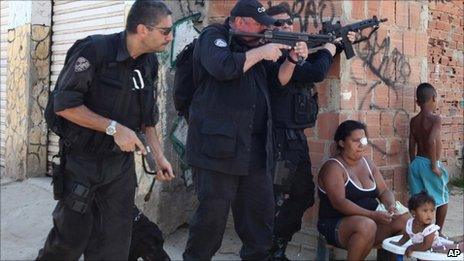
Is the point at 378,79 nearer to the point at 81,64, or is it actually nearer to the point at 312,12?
the point at 312,12

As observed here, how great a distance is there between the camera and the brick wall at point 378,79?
3.84m

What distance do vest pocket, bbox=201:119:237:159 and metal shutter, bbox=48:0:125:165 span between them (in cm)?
207

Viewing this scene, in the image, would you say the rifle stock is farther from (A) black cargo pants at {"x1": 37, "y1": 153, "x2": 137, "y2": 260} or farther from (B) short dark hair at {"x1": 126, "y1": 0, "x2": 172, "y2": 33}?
(A) black cargo pants at {"x1": 37, "y1": 153, "x2": 137, "y2": 260}

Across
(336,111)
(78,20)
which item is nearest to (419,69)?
(336,111)

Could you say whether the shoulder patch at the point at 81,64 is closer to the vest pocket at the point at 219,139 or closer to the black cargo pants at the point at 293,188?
the vest pocket at the point at 219,139

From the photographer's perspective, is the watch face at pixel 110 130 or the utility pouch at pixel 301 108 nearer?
the watch face at pixel 110 130

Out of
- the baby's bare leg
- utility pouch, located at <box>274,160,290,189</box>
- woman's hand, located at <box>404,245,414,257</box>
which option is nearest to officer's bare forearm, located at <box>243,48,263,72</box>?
utility pouch, located at <box>274,160,290,189</box>

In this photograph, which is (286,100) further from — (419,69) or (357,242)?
(419,69)

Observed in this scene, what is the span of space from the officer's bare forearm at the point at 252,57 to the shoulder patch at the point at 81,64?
2.74 feet

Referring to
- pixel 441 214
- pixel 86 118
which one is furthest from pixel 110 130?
pixel 441 214

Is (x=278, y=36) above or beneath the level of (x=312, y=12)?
beneath

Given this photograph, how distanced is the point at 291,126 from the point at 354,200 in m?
0.66

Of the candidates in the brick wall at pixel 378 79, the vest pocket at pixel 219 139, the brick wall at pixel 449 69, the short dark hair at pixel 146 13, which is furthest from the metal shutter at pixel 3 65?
the brick wall at pixel 449 69

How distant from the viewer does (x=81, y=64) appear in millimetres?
2539
